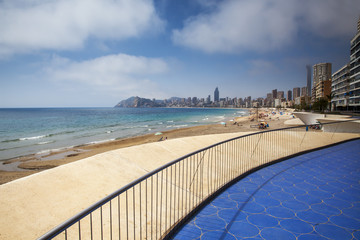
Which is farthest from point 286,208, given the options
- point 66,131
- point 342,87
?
point 342,87

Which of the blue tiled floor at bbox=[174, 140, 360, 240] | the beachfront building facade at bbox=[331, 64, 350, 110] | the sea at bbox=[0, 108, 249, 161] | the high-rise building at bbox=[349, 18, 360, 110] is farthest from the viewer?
the beachfront building facade at bbox=[331, 64, 350, 110]

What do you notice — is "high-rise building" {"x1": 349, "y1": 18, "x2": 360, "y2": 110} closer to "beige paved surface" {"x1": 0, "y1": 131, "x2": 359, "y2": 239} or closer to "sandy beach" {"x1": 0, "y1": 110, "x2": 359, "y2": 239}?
"sandy beach" {"x1": 0, "y1": 110, "x2": 359, "y2": 239}

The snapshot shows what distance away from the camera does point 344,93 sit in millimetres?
60531

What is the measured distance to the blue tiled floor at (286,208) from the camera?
3502 millimetres

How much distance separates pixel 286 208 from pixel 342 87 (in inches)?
3100

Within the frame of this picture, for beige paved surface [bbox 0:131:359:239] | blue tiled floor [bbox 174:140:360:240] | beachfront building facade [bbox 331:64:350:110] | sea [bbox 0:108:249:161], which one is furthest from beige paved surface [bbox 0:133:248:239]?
beachfront building facade [bbox 331:64:350:110]

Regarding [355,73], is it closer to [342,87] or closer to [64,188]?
[342,87]

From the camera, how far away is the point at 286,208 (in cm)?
429

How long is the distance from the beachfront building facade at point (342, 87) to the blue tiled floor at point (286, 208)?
68102 mm

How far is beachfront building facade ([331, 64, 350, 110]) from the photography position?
5916cm

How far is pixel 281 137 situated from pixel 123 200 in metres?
9.36

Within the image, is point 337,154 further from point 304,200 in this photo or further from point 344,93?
point 344,93

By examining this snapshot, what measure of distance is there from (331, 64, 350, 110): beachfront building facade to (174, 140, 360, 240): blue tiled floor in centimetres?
6810

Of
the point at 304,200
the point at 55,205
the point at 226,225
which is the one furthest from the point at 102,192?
the point at 304,200
